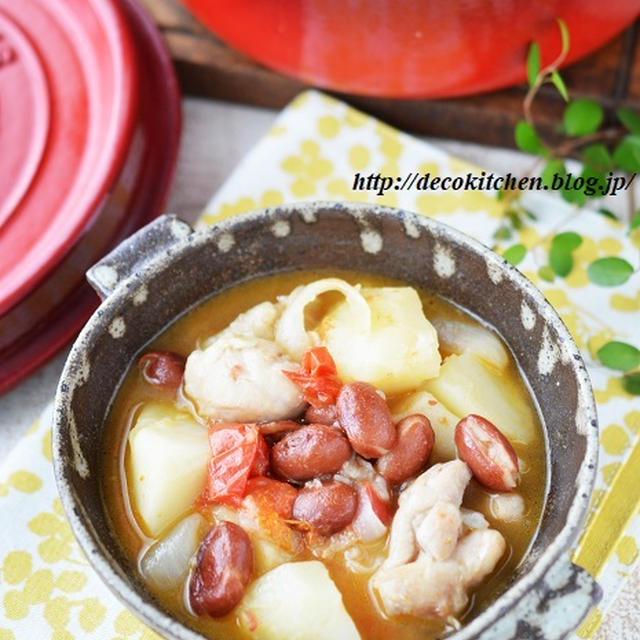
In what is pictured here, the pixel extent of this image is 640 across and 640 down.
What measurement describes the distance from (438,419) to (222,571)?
54cm

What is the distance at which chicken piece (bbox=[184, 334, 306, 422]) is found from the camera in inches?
78.7

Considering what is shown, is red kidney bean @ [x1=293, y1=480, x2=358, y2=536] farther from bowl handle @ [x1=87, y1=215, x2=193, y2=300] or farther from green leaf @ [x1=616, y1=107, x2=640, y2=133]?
green leaf @ [x1=616, y1=107, x2=640, y2=133]

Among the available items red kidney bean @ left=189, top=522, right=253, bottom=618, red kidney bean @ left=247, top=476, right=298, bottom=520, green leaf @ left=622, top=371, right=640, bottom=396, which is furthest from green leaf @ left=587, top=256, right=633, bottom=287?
red kidney bean @ left=189, top=522, right=253, bottom=618

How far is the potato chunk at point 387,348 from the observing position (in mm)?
2021

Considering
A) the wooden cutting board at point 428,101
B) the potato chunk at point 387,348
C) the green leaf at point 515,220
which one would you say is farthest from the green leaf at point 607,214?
the potato chunk at point 387,348

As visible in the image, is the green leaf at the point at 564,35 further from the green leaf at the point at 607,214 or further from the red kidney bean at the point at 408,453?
the red kidney bean at the point at 408,453

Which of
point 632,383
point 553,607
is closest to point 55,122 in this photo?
point 632,383

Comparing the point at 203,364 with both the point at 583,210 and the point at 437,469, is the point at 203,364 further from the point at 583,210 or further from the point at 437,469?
the point at 583,210

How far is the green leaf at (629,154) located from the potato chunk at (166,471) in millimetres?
1474

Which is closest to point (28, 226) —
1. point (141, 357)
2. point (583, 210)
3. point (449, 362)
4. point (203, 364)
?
point (141, 357)

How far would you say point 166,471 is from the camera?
6.38 feet

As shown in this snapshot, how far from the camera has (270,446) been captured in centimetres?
199

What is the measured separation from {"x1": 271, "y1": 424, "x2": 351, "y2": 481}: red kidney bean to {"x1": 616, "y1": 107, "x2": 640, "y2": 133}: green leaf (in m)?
1.46

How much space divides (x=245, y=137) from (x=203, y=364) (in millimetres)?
1358
